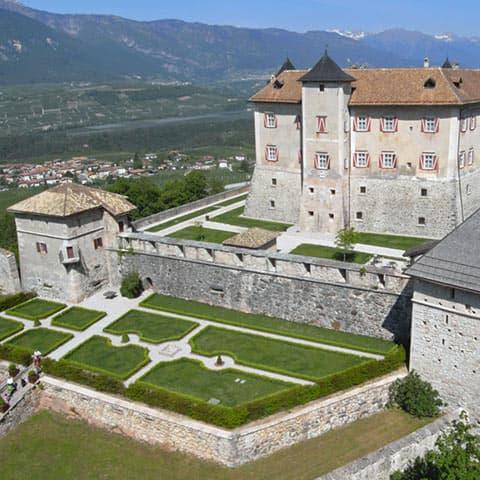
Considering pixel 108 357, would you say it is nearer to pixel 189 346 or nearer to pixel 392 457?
pixel 189 346

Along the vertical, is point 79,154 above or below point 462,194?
below

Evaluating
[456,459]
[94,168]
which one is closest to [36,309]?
[456,459]

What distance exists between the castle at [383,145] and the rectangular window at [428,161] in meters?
0.06

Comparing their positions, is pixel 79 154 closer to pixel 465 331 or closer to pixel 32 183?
pixel 32 183

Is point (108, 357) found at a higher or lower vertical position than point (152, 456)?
higher

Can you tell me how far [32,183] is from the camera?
401ft

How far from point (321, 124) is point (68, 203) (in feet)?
57.7

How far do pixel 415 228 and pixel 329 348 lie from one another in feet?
49.0

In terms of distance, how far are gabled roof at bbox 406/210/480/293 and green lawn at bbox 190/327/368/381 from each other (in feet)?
19.9

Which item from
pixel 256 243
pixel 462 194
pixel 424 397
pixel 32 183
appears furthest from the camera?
pixel 32 183

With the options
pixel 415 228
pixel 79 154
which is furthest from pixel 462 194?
pixel 79 154

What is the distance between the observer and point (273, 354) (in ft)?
94.5

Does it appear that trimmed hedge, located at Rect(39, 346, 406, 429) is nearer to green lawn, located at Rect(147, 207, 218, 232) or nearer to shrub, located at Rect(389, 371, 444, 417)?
shrub, located at Rect(389, 371, 444, 417)

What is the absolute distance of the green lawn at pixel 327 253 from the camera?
116 feet
